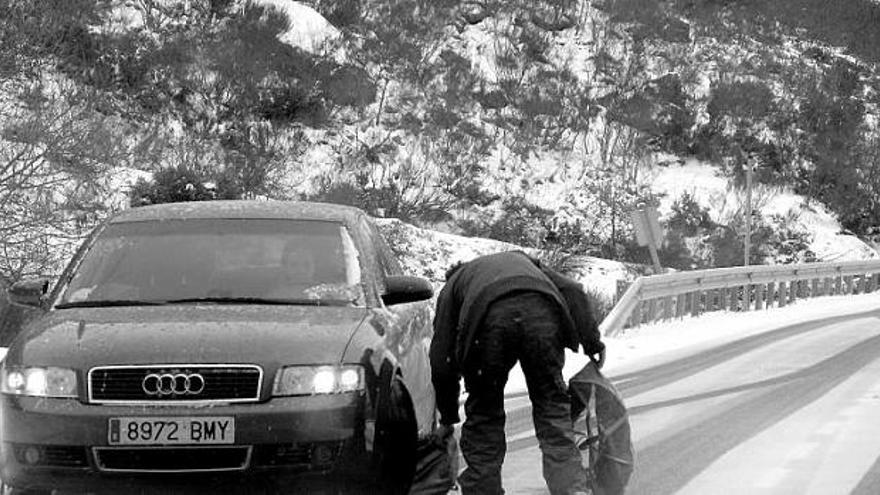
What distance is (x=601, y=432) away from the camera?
232 inches

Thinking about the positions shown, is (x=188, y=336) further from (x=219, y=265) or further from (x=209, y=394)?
(x=219, y=265)

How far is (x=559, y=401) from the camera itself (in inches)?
219

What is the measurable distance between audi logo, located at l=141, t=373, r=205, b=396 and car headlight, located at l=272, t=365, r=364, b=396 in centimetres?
31

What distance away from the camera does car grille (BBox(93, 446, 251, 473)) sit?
477 centimetres

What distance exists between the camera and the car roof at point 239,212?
632 centimetres

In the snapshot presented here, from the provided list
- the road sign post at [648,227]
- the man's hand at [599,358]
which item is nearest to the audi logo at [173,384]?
the man's hand at [599,358]

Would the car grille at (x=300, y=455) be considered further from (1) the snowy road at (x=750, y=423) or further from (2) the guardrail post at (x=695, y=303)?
(2) the guardrail post at (x=695, y=303)

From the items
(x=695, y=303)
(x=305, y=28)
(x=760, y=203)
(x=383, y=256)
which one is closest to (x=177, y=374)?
(x=383, y=256)

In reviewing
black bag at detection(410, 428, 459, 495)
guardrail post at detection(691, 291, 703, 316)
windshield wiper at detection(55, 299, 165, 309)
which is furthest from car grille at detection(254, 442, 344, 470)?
guardrail post at detection(691, 291, 703, 316)

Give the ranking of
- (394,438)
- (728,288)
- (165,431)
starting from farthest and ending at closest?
(728,288) < (394,438) < (165,431)

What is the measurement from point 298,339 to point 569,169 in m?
34.4

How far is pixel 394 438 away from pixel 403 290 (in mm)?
880

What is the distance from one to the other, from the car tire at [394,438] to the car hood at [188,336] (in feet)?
1.02

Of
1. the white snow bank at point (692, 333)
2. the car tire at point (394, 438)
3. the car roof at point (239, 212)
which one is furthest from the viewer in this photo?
the white snow bank at point (692, 333)
